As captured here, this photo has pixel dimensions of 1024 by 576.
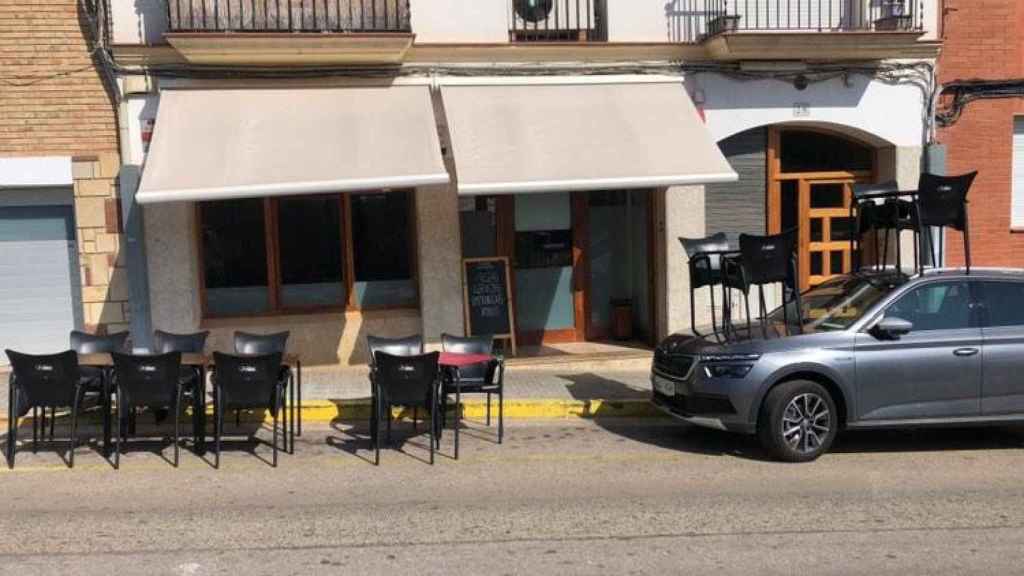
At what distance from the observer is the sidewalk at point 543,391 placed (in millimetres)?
9984

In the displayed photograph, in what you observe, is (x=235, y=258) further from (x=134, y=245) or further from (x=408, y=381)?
(x=408, y=381)

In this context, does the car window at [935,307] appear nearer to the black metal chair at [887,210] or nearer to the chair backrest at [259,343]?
the black metal chair at [887,210]

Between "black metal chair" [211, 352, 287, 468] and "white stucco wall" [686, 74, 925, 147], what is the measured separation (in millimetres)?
6967

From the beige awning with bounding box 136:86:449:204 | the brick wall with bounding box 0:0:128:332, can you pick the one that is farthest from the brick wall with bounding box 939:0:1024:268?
the brick wall with bounding box 0:0:128:332

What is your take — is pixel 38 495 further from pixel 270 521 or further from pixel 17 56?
pixel 17 56

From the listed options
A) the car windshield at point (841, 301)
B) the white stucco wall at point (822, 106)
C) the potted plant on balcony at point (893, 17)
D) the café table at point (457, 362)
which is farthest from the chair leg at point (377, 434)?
the potted plant on balcony at point (893, 17)

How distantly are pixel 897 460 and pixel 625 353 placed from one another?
488 centimetres

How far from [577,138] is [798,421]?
459 cm

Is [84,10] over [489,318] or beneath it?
over

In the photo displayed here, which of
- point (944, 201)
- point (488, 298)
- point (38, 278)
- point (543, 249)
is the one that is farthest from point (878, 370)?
point (38, 278)

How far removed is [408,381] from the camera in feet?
26.5

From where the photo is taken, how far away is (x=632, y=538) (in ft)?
19.7

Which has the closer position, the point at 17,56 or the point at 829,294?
the point at 829,294

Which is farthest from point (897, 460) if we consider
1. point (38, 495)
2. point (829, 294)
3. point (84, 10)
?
point (84, 10)
